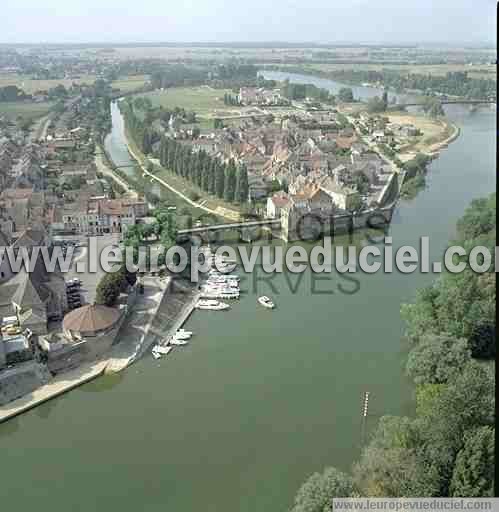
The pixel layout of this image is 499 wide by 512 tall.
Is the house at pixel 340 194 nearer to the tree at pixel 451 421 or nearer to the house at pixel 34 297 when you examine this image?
the house at pixel 34 297

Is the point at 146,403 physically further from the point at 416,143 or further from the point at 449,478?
the point at 416,143

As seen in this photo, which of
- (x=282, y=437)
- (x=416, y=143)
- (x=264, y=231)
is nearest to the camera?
(x=282, y=437)

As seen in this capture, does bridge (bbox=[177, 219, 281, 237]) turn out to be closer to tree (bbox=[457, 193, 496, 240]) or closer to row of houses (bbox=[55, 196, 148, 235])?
row of houses (bbox=[55, 196, 148, 235])

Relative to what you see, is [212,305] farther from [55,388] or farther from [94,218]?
[94,218]

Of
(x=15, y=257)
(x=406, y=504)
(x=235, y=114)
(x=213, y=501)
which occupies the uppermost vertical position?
(x=235, y=114)

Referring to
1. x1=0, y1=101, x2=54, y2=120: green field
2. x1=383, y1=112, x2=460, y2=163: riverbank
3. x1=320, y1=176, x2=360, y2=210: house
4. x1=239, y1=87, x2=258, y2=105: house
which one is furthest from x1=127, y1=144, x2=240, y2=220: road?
x1=239, y1=87, x2=258, y2=105: house

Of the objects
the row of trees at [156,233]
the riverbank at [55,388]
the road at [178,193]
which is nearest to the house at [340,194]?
the road at [178,193]

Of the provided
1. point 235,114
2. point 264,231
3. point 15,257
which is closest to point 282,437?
point 15,257
